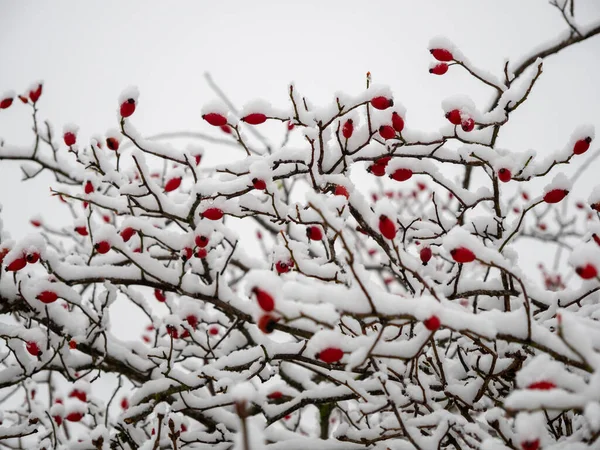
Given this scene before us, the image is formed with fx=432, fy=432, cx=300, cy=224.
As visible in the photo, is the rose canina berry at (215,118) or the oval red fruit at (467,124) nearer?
the oval red fruit at (467,124)

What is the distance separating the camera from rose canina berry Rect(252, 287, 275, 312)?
3.07 ft

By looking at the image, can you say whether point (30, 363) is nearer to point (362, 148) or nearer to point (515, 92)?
point (362, 148)

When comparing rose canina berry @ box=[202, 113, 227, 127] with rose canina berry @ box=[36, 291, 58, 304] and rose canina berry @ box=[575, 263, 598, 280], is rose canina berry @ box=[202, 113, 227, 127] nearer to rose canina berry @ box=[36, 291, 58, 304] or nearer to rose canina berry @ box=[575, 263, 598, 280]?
rose canina berry @ box=[36, 291, 58, 304]

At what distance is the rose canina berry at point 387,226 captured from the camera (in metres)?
1.17

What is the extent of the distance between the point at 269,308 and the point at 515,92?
1470 millimetres

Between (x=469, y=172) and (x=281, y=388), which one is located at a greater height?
(x=469, y=172)

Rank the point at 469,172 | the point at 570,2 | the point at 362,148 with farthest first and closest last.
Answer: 1. the point at 469,172
2. the point at 570,2
3. the point at 362,148

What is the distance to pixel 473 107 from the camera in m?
1.77

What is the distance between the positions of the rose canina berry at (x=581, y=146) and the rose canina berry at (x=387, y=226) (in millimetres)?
1063


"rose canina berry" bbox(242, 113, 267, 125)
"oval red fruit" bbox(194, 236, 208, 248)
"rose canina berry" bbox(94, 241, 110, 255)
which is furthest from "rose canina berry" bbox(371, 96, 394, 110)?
"rose canina berry" bbox(94, 241, 110, 255)

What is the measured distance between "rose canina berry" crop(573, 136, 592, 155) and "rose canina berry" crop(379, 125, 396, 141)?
722mm

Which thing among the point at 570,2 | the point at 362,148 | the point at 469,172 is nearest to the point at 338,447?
the point at 362,148

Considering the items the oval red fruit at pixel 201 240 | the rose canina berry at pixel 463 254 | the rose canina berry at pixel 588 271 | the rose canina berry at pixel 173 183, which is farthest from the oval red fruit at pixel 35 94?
the rose canina berry at pixel 588 271

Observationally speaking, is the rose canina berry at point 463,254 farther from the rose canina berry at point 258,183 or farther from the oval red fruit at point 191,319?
the oval red fruit at point 191,319
